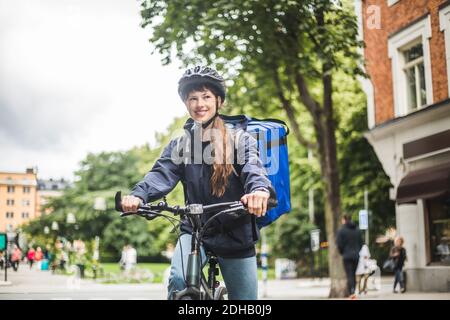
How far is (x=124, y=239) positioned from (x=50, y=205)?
2930mm

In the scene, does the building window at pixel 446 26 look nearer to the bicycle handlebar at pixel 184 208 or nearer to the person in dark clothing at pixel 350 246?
the bicycle handlebar at pixel 184 208

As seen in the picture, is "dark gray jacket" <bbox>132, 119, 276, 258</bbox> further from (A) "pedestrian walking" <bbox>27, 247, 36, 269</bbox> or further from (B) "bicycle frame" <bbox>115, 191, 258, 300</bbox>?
(A) "pedestrian walking" <bbox>27, 247, 36, 269</bbox>

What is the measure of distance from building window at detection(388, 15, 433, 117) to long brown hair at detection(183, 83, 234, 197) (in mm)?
3226

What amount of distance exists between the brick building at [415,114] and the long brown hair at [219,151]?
2320mm

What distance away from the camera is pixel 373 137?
850cm

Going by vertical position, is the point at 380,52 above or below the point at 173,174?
above

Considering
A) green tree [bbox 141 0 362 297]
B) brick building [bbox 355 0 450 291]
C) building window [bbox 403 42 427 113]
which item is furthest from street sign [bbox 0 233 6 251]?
building window [bbox 403 42 427 113]

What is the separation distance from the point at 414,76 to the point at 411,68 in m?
0.23

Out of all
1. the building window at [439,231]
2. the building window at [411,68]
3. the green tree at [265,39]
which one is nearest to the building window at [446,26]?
the building window at [411,68]

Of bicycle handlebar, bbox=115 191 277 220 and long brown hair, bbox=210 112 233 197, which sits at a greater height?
long brown hair, bbox=210 112 233 197

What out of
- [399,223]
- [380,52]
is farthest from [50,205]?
[399,223]

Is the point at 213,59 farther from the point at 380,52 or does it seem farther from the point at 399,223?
the point at 399,223

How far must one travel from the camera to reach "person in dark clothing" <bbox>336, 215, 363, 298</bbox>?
9.03 metres

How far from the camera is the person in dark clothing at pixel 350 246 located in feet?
29.6
